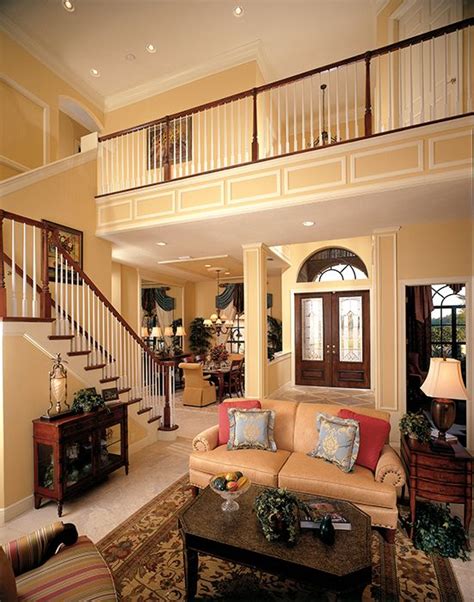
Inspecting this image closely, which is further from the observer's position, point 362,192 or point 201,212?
point 201,212

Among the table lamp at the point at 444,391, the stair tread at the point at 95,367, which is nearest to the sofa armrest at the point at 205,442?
A: the stair tread at the point at 95,367

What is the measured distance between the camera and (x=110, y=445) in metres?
3.76

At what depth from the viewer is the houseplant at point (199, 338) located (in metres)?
10.6

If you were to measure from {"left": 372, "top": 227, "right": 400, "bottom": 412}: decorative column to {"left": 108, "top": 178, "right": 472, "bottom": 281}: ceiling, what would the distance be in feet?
1.22

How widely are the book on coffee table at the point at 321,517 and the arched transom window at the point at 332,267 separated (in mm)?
6818

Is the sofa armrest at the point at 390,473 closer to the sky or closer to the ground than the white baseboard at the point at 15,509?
closer to the sky

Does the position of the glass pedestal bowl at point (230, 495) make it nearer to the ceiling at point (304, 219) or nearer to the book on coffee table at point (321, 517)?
the book on coffee table at point (321, 517)

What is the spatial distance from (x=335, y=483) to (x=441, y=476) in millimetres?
838

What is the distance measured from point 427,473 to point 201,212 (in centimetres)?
369

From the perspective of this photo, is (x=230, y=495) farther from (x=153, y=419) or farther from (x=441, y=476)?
(x=153, y=419)

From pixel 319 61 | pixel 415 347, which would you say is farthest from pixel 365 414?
pixel 319 61

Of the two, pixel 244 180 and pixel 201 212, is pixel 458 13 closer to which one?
pixel 244 180

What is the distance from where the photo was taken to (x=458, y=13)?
12.9ft

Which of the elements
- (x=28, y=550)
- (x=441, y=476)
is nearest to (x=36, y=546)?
(x=28, y=550)
